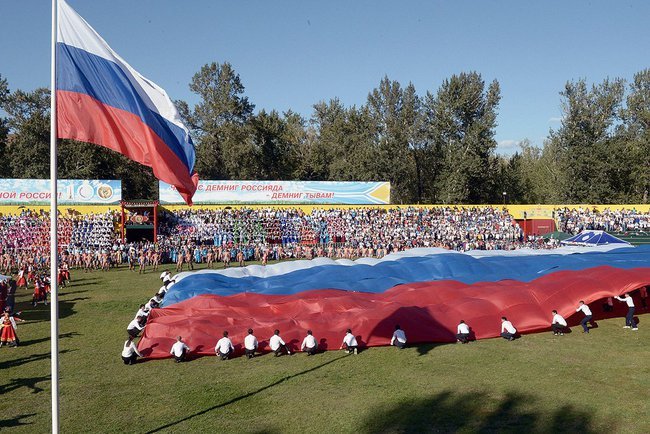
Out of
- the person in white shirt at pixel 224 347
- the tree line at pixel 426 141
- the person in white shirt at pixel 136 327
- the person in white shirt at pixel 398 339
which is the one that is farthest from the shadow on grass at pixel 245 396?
the tree line at pixel 426 141

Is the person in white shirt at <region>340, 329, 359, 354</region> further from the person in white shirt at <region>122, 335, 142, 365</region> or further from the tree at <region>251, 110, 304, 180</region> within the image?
the tree at <region>251, 110, 304, 180</region>

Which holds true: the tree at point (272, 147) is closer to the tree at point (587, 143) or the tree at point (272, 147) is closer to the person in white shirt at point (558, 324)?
the tree at point (587, 143)

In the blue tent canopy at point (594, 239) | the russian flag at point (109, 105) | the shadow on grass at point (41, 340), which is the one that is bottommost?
the shadow on grass at point (41, 340)

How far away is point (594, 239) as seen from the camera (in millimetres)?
34375

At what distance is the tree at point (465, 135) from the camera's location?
58906mm

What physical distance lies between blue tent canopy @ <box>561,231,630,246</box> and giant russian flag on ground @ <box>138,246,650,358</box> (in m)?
9.94

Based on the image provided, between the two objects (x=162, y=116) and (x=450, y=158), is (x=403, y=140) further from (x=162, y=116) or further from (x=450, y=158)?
(x=162, y=116)

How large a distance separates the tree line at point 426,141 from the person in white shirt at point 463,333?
1715 inches

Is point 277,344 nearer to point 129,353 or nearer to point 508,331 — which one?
point 129,353

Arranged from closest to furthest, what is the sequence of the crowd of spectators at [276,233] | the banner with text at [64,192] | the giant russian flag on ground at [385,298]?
the giant russian flag on ground at [385,298] < the crowd of spectators at [276,233] < the banner with text at [64,192]

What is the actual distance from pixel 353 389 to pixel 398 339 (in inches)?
137

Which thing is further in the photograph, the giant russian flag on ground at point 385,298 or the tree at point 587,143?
the tree at point 587,143

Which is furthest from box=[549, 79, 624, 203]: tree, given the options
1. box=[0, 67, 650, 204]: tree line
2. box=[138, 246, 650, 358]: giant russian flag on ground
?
box=[138, 246, 650, 358]: giant russian flag on ground

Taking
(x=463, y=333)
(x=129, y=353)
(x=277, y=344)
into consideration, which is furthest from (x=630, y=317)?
(x=129, y=353)
